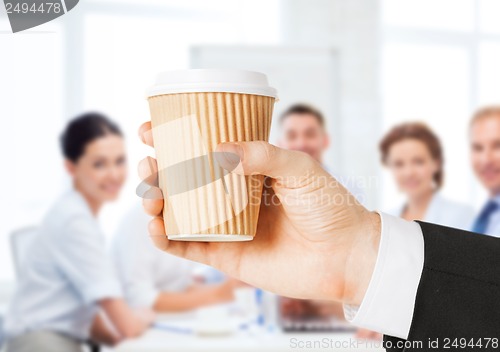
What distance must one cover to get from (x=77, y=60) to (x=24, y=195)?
39.4 inches

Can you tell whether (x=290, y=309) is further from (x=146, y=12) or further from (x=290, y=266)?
(x=146, y=12)

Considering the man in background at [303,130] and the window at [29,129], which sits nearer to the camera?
the man in background at [303,130]

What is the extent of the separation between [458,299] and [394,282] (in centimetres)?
9

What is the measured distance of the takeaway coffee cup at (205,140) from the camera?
88 centimetres

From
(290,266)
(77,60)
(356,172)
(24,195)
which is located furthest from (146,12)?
(290,266)

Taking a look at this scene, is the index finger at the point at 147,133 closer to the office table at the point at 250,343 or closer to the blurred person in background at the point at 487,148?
the office table at the point at 250,343

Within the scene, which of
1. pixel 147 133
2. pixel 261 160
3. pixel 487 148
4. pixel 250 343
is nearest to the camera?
pixel 261 160

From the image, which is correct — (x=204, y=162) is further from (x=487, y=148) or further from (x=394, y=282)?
(x=487, y=148)

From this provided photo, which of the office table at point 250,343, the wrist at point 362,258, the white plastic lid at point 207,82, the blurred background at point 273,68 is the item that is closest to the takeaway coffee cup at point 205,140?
the white plastic lid at point 207,82

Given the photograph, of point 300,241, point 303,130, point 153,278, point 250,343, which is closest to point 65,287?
point 153,278

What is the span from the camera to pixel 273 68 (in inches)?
186

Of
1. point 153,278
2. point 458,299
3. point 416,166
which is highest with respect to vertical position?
point 458,299

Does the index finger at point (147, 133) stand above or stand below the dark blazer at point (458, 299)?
above

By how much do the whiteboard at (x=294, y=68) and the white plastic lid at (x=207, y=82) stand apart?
366 cm
